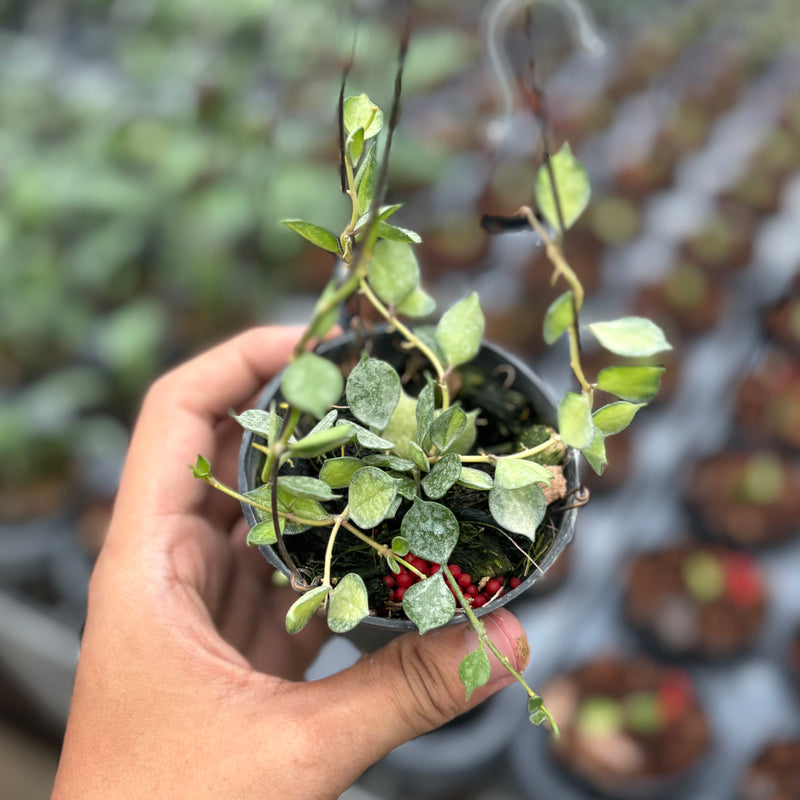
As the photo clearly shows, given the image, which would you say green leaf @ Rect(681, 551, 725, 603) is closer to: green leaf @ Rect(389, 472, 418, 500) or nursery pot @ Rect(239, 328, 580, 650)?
nursery pot @ Rect(239, 328, 580, 650)

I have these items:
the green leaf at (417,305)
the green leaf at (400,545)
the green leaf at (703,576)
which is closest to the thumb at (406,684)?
the green leaf at (400,545)

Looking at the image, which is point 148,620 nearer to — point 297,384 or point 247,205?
point 297,384

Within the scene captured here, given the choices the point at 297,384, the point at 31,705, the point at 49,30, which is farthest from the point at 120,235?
the point at 297,384

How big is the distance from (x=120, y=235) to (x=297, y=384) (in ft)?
3.71

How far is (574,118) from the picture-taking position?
4.56 ft

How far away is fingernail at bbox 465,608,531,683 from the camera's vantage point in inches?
19.2

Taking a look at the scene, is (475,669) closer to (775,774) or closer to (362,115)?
(362,115)

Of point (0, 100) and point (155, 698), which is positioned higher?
point (0, 100)

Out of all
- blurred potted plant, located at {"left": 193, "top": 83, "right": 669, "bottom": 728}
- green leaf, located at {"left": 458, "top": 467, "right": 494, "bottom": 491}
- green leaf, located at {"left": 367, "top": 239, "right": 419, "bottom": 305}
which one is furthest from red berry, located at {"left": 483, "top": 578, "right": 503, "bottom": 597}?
green leaf, located at {"left": 367, "top": 239, "right": 419, "bottom": 305}

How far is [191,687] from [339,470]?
0.23 meters

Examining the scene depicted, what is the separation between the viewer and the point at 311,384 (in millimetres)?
271

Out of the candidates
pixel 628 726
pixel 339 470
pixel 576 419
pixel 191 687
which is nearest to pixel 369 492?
pixel 339 470

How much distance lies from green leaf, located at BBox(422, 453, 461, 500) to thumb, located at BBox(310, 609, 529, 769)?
0.12 metres

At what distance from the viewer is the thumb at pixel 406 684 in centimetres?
48
